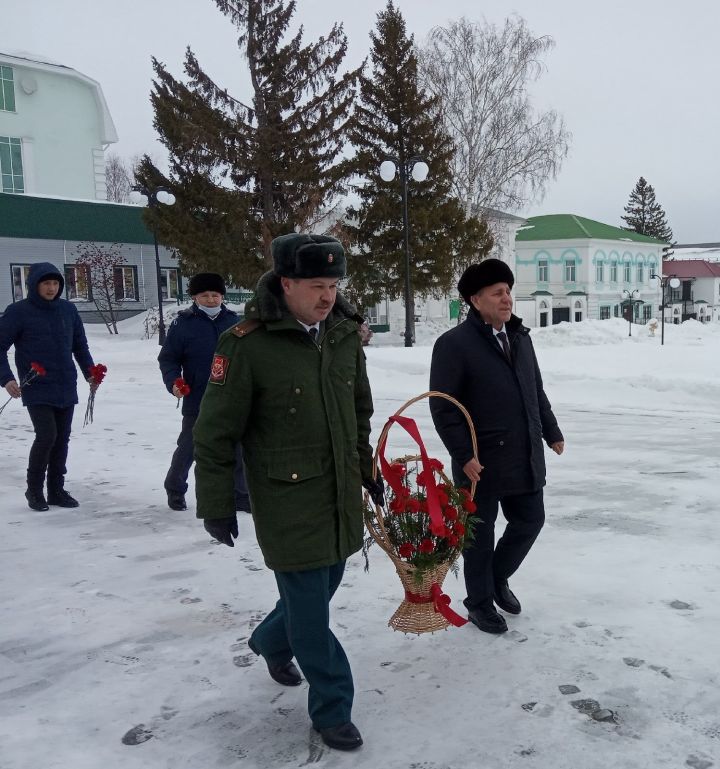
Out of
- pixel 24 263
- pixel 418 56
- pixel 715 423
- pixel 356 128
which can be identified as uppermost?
pixel 418 56

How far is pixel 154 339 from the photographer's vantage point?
90.7 feet

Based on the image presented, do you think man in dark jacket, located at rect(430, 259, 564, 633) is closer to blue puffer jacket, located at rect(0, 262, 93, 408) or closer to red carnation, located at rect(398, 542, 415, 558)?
red carnation, located at rect(398, 542, 415, 558)

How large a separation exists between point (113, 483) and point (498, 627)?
14.5 feet

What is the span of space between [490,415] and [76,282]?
3031 cm

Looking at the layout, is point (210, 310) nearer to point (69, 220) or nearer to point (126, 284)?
point (69, 220)

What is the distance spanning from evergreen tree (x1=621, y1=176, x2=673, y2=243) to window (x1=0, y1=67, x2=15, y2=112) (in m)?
63.6

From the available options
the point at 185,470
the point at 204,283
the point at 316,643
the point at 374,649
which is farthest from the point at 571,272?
the point at 316,643

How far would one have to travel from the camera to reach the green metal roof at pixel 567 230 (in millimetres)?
50844

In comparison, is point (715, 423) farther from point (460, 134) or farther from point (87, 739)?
point (460, 134)

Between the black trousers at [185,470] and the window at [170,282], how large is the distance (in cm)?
2936

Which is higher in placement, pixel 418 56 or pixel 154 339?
pixel 418 56

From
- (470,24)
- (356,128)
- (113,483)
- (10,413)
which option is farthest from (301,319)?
(470,24)

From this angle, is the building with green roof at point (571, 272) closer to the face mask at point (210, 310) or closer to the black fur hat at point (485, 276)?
the face mask at point (210, 310)

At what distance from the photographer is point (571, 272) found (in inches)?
1998
